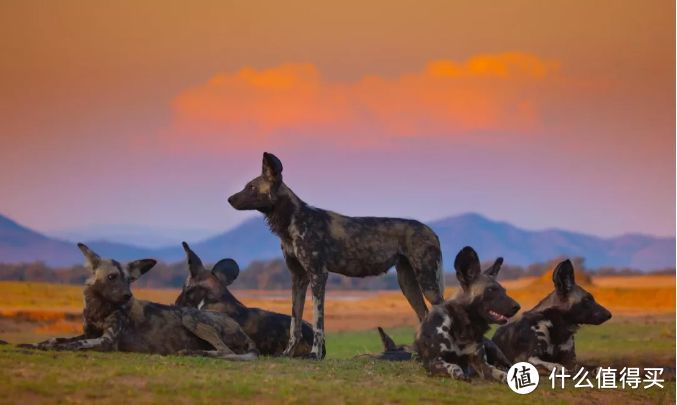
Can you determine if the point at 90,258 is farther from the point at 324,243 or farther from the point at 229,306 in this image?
the point at 324,243

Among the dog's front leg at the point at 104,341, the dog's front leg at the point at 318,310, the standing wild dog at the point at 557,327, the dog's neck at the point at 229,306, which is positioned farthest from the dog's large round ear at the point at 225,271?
the standing wild dog at the point at 557,327

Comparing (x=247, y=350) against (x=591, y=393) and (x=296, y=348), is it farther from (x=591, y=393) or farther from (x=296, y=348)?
(x=591, y=393)

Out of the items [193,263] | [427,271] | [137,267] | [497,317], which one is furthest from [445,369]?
[193,263]

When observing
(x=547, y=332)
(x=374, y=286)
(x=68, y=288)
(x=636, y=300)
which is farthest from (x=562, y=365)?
(x=374, y=286)

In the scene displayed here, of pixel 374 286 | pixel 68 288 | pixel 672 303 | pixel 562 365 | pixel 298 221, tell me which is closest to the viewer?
pixel 562 365

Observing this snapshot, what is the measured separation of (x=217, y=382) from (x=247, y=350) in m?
3.05

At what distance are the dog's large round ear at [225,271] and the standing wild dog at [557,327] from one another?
428 cm

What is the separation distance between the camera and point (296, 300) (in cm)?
1509

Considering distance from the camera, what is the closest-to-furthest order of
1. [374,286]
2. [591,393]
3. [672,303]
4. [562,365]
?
1. [591,393]
2. [562,365]
3. [672,303]
4. [374,286]

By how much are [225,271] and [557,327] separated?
4973mm

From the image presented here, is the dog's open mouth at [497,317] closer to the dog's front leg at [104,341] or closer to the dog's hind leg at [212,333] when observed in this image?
the dog's hind leg at [212,333]

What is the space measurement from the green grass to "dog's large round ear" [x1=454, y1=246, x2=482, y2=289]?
3.78ft

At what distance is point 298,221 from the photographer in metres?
14.8

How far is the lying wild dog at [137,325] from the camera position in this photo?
13.1 m
